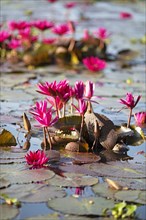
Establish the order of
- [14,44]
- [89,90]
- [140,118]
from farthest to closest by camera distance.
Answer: [14,44] → [140,118] → [89,90]

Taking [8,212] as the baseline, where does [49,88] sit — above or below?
above

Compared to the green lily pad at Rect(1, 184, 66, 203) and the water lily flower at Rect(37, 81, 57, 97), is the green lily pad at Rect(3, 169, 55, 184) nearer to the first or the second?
the green lily pad at Rect(1, 184, 66, 203)

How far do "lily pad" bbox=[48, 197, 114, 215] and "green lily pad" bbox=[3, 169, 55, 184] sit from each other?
255mm

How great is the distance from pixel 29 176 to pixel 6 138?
1.74 ft

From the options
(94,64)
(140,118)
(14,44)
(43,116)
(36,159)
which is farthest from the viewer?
(14,44)

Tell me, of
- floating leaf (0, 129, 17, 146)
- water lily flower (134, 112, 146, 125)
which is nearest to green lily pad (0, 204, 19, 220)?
floating leaf (0, 129, 17, 146)

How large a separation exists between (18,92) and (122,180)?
215cm

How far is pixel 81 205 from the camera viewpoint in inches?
95.2

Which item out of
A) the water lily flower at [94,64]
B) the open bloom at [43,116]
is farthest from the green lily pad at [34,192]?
the water lily flower at [94,64]

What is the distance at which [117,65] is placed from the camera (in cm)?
636

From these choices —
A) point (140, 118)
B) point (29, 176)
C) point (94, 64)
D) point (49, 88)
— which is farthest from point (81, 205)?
point (94, 64)

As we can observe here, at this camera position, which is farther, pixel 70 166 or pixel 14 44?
pixel 14 44

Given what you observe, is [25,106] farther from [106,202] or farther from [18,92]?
[106,202]

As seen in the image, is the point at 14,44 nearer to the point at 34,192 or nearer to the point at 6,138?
the point at 6,138
